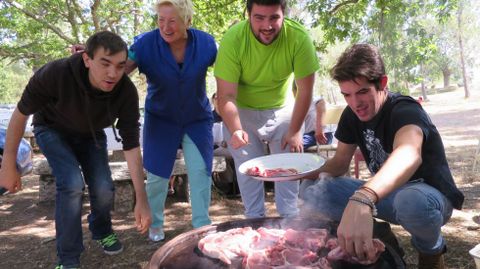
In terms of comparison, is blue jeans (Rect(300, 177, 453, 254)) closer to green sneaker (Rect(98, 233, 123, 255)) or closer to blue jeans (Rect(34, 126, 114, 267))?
blue jeans (Rect(34, 126, 114, 267))

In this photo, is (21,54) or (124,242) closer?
(124,242)

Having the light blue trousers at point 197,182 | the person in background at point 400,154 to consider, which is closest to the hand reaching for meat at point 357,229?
the person in background at point 400,154

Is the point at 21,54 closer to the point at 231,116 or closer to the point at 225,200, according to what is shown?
the point at 225,200

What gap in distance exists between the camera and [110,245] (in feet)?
10.9

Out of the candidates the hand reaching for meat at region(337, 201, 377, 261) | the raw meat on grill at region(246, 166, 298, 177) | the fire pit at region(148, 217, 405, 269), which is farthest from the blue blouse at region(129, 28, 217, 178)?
the hand reaching for meat at region(337, 201, 377, 261)

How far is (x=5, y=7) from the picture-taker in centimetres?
1044

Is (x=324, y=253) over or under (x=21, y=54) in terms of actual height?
under

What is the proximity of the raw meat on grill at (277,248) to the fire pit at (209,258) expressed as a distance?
0.10 feet

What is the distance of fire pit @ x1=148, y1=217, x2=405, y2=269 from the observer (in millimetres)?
1691

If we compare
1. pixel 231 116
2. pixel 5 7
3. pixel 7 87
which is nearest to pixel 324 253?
pixel 231 116

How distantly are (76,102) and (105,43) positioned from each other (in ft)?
1.68

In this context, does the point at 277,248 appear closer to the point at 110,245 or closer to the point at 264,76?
the point at 264,76

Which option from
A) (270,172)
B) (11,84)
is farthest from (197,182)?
(11,84)

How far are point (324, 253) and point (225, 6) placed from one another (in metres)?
6.53
